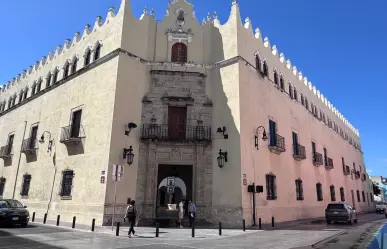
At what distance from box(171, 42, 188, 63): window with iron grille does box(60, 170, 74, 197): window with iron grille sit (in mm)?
10134

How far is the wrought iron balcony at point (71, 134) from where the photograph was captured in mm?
18214

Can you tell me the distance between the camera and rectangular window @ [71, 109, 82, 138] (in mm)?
19192

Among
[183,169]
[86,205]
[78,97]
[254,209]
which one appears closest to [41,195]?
[86,205]

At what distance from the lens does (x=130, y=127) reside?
1703 centimetres

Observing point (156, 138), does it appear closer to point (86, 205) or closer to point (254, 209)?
point (86, 205)

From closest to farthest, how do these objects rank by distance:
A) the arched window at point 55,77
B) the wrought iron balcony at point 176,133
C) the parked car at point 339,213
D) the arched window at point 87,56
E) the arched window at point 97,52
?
the wrought iron balcony at point 176,133, the arched window at point 97,52, the parked car at point 339,213, the arched window at point 87,56, the arched window at point 55,77

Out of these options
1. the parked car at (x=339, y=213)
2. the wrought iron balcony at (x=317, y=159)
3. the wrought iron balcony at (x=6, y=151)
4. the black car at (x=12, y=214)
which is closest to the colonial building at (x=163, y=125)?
the wrought iron balcony at (x=6, y=151)

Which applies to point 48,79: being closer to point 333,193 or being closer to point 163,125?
point 163,125

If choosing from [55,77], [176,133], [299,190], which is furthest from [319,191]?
[55,77]

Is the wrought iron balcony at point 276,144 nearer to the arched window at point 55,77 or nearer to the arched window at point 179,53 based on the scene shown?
the arched window at point 179,53

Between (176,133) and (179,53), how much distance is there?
226 inches

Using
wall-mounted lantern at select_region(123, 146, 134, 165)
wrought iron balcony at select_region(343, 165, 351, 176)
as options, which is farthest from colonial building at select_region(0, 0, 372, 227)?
wrought iron balcony at select_region(343, 165, 351, 176)

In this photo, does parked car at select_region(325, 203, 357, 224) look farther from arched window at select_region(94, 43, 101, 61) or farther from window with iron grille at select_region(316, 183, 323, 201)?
arched window at select_region(94, 43, 101, 61)

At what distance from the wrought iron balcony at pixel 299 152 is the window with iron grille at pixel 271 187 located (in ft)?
14.6
